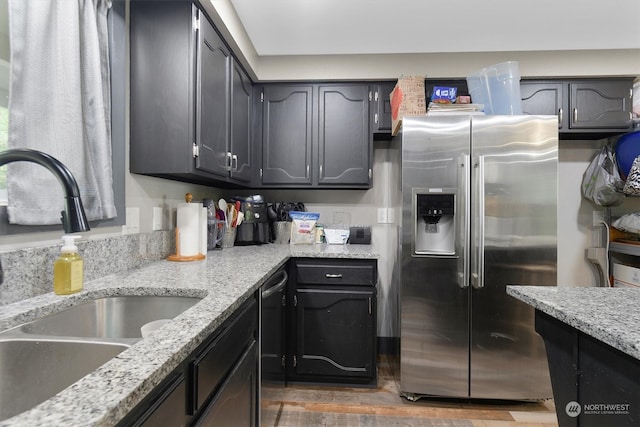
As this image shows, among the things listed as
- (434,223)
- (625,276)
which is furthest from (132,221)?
(625,276)

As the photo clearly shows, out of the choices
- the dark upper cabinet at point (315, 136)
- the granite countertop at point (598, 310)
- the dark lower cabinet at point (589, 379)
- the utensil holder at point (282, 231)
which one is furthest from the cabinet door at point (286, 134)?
the dark lower cabinet at point (589, 379)

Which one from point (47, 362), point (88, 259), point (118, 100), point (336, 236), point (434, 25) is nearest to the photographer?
point (47, 362)

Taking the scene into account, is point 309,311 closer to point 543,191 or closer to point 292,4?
point 543,191

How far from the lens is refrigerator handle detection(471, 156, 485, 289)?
185cm

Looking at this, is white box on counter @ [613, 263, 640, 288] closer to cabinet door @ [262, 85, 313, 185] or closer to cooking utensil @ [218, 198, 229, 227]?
cabinet door @ [262, 85, 313, 185]

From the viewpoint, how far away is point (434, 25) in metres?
1.97

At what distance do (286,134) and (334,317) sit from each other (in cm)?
141

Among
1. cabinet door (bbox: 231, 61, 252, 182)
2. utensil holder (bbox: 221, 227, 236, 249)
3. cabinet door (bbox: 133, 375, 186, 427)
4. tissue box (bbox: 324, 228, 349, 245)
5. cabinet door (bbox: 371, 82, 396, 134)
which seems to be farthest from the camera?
tissue box (bbox: 324, 228, 349, 245)

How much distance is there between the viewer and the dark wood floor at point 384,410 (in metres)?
1.73

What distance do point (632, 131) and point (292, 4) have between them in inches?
99.5

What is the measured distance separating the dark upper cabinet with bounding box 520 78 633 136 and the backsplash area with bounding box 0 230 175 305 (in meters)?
2.62

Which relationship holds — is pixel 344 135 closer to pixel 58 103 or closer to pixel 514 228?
pixel 514 228

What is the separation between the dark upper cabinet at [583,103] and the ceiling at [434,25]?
0.24 m

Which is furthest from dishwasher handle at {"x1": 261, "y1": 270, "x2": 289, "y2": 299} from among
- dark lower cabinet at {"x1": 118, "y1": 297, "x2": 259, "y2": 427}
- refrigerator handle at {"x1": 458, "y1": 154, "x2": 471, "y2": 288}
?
refrigerator handle at {"x1": 458, "y1": 154, "x2": 471, "y2": 288}
